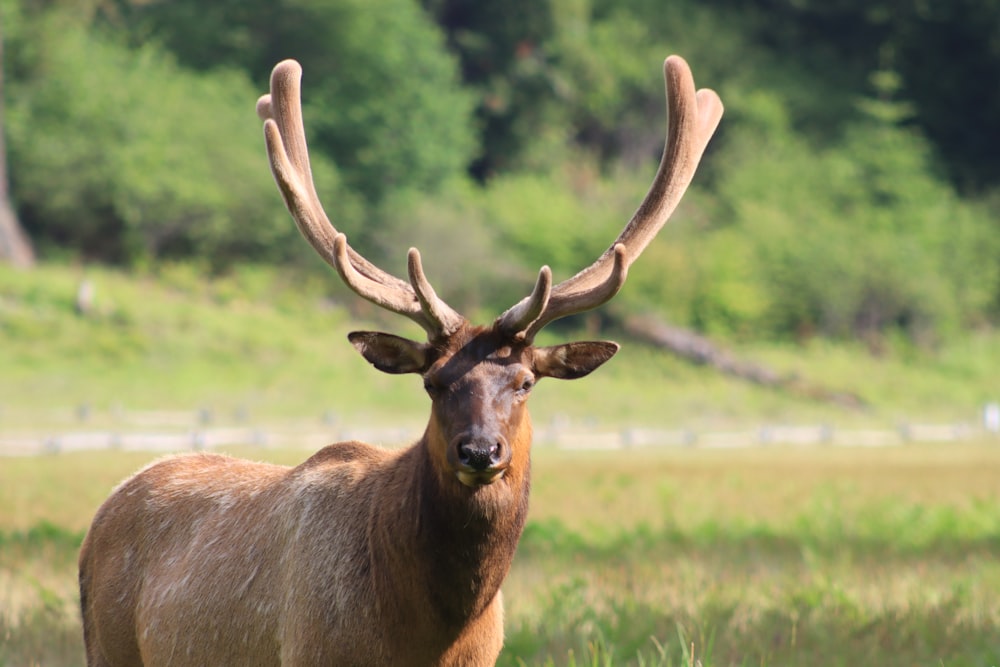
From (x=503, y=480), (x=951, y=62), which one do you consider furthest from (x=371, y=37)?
(x=503, y=480)

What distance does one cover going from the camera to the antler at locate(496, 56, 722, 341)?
6.04m

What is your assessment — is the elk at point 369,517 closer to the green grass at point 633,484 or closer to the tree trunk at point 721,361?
the green grass at point 633,484

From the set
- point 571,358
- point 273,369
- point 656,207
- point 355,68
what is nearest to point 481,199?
point 355,68

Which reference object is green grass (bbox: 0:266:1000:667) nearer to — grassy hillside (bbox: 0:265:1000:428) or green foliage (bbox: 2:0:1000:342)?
grassy hillside (bbox: 0:265:1000:428)

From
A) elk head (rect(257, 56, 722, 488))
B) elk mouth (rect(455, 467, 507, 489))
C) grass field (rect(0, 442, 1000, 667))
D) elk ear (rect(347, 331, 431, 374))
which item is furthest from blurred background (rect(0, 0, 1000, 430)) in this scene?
elk mouth (rect(455, 467, 507, 489))

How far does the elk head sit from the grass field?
1490 millimetres

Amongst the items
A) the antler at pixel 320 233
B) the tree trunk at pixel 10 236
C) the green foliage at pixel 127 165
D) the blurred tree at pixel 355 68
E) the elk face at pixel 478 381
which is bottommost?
the elk face at pixel 478 381

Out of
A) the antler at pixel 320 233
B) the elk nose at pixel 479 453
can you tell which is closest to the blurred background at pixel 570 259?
the antler at pixel 320 233

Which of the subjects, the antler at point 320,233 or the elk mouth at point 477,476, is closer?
the elk mouth at point 477,476

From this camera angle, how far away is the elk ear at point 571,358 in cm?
595

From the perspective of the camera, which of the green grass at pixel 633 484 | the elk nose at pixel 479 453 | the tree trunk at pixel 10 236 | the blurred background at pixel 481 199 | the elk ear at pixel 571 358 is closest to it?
the elk nose at pixel 479 453

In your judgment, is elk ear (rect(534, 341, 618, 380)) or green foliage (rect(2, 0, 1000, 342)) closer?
elk ear (rect(534, 341, 618, 380))

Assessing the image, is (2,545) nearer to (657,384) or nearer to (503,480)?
(503,480)

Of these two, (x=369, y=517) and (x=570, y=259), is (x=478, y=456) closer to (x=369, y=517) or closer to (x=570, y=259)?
(x=369, y=517)
